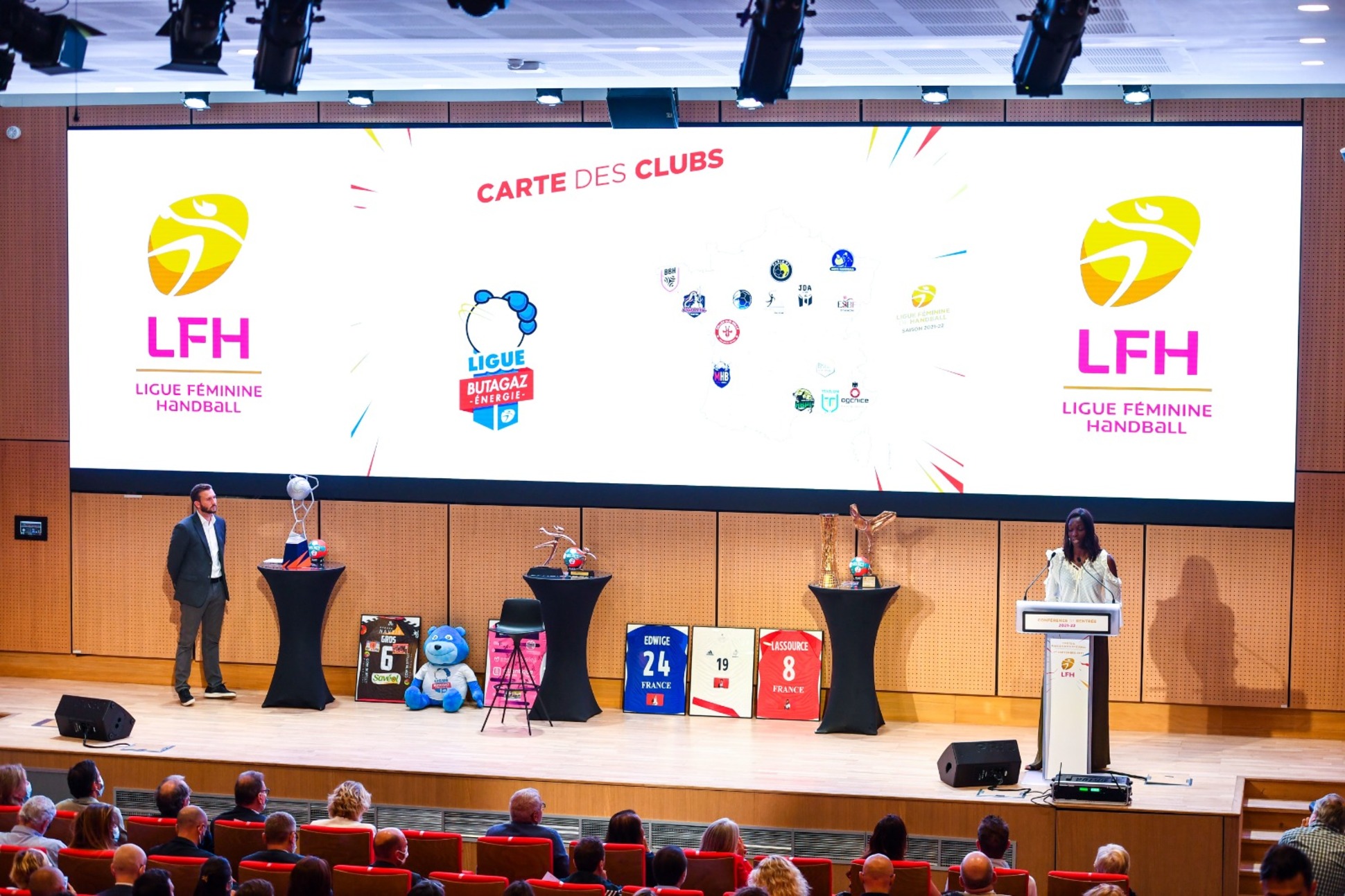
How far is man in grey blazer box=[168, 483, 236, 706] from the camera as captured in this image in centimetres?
988

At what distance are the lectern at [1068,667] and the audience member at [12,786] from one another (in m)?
4.95

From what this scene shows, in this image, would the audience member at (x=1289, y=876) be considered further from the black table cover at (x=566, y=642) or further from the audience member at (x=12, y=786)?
the audience member at (x=12, y=786)

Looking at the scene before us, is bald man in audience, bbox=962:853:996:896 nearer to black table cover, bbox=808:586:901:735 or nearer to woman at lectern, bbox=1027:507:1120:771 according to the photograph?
woman at lectern, bbox=1027:507:1120:771

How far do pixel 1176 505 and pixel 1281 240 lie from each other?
173 centimetres

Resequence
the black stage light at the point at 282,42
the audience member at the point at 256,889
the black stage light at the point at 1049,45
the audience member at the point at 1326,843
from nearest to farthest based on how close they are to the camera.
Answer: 1. the audience member at the point at 256,889
2. the audience member at the point at 1326,843
3. the black stage light at the point at 1049,45
4. the black stage light at the point at 282,42

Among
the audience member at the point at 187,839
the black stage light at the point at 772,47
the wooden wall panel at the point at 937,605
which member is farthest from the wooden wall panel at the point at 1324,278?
the audience member at the point at 187,839

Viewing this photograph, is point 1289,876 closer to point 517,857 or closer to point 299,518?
point 517,857

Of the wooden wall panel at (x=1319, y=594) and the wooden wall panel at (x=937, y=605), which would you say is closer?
the wooden wall panel at (x=1319, y=594)

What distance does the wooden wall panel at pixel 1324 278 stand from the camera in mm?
9273

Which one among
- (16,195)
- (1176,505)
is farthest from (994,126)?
(16,195)

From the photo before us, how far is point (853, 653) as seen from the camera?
9.33 m

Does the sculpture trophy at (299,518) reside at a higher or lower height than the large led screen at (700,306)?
lower

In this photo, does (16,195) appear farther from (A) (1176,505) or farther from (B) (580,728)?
(A) (1176,505)

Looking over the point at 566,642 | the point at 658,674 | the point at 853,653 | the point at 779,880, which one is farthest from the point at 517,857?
the point at 658,674
